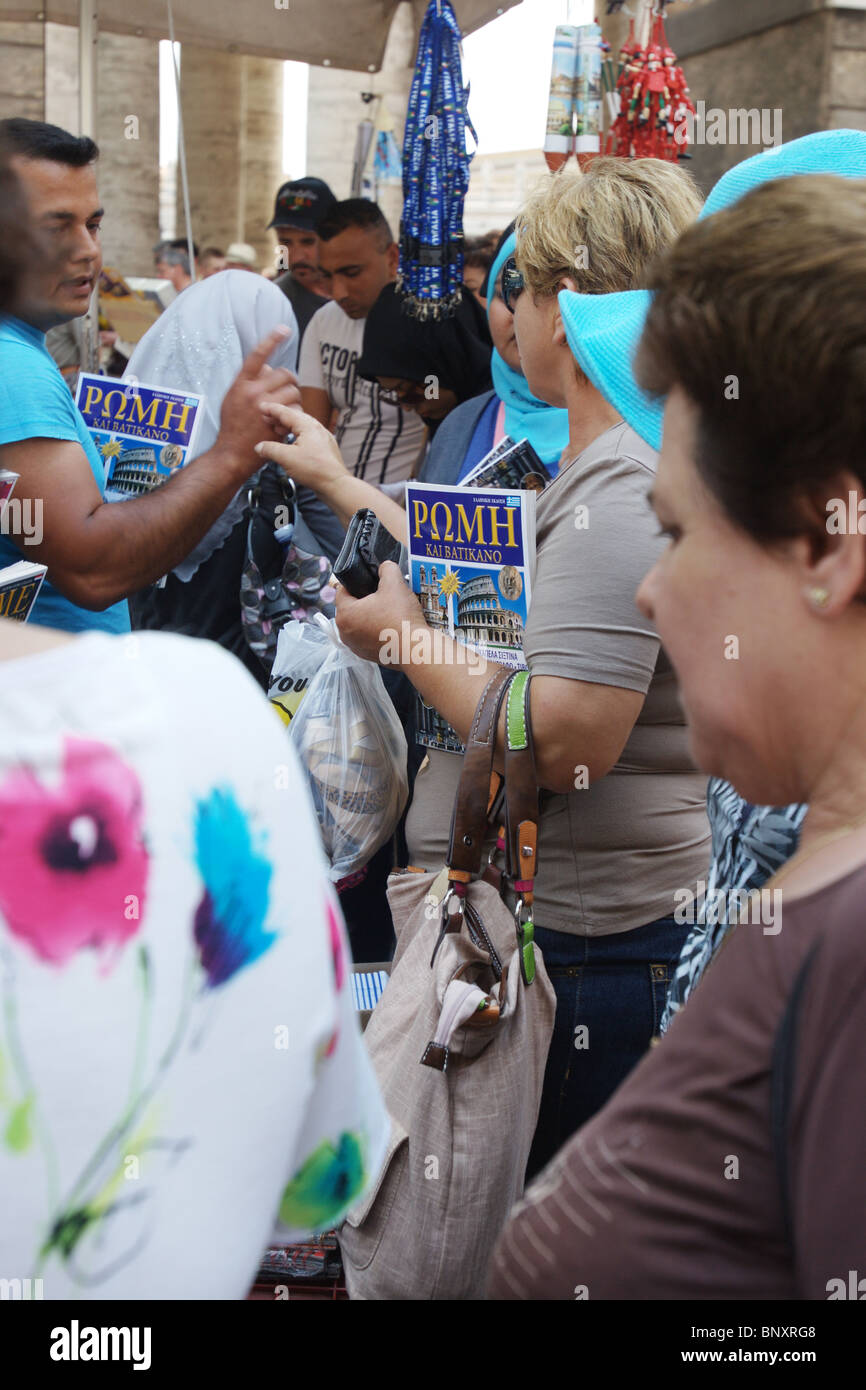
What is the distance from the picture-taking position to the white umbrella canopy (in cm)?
512

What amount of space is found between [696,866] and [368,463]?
9.43ft

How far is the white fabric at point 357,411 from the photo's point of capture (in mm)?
4473

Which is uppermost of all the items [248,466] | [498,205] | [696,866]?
[498,205]

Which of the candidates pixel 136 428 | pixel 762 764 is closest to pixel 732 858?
pixel 762 764

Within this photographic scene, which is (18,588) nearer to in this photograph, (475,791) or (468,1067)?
(475,791)

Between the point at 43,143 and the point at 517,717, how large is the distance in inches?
68.3

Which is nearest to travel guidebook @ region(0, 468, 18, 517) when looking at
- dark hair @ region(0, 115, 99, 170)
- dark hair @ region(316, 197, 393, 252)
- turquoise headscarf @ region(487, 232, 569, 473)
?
dark hair @ region(0, 115, 99, 170)

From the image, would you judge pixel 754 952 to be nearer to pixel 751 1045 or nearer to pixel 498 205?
pixel 751 1045

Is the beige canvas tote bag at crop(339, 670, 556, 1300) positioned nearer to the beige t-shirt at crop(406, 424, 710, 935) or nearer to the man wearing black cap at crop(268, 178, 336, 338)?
the beige t-shirt at crop(406, 424, 710, 935)

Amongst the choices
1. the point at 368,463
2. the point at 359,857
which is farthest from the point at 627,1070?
the point at 368,463

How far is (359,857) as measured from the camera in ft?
8.02

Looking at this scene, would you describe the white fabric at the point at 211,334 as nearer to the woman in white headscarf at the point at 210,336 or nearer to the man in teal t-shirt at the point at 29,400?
the woman in white headscarf at the point at 210,336
